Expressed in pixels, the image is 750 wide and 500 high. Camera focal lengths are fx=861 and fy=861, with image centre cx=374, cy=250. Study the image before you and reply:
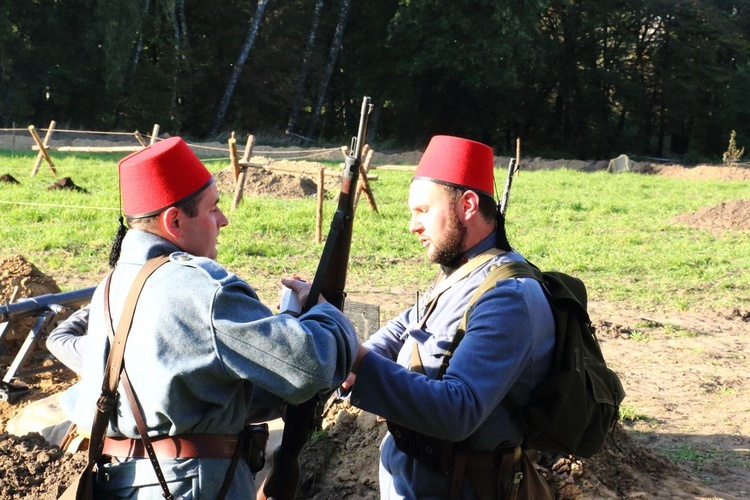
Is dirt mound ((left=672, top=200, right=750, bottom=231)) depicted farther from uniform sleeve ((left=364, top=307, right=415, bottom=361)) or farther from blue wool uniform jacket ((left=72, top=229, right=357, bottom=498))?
blue wool uniform jacket ((left=72, top=229, right=357, bottom=498))

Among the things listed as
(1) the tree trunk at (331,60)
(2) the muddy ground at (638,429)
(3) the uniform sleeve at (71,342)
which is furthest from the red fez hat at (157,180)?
(1) the tree trunk at (331,60)

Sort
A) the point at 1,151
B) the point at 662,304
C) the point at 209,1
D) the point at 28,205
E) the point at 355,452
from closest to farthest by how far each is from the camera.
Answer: the point at 355,452 < the point at 662,304 < the point at 28,205 < the point at 1,151 < the point at 209,1

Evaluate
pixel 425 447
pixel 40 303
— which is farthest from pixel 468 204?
pixel 40 303

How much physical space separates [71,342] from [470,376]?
221cm

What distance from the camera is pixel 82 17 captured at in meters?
35.4

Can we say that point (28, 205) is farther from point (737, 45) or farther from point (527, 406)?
point (737, 45)

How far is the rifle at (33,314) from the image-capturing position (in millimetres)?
6007

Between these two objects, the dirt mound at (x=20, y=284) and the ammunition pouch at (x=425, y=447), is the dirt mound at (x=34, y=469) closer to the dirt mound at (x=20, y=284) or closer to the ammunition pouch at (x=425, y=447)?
the ammunition pouch at (x=425, y=447)

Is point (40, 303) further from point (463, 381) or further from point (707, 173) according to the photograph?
point (707, 173)

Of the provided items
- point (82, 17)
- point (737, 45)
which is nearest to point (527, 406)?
point (82, 17)

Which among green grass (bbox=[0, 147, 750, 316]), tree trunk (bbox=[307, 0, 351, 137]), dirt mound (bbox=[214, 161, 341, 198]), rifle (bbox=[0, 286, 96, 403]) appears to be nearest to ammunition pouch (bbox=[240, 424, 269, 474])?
rifle (bbox=[0, 286, 96, 403])

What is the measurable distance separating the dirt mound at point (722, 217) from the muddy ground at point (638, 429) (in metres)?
6.47

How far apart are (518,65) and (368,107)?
4165cm

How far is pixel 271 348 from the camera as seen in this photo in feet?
6.84
